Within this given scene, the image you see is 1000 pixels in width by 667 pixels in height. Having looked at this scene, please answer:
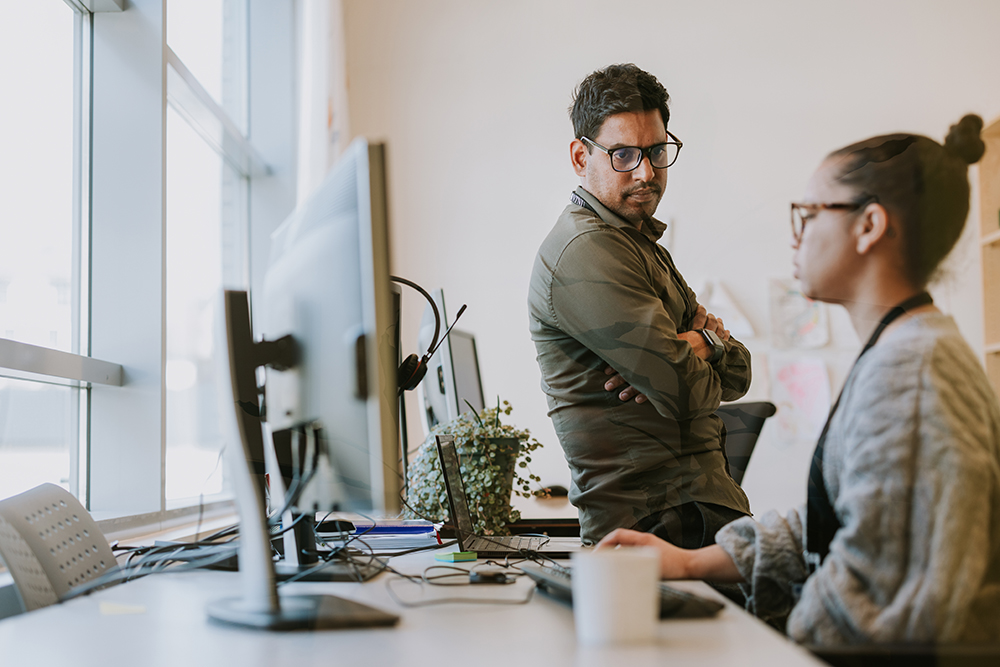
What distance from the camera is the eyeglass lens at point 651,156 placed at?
1.26 meters

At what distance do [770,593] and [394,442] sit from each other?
1.50 feet

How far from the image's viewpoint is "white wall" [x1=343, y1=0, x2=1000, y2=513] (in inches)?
38.0

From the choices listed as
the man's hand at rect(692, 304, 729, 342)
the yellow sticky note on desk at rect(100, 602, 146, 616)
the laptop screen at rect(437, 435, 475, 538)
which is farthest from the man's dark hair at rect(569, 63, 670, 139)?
the yellow sticky note on desk at rect(100, 602, 146, 616)

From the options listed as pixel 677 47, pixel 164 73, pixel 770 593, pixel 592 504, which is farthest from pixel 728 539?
pixel 164 73

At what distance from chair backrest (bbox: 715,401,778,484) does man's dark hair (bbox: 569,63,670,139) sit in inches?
19.1

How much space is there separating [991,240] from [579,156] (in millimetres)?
737

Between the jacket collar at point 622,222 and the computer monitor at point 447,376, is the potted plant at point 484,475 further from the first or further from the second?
the jacket collar at point 622,222

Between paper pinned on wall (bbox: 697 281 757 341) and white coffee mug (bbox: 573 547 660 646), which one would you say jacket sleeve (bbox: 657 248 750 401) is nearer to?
paper pinned on wall (bbox: 697 281 757 341)

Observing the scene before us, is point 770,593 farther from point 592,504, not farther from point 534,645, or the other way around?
point 592,504

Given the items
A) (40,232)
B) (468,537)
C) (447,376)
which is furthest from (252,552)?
(40,232)

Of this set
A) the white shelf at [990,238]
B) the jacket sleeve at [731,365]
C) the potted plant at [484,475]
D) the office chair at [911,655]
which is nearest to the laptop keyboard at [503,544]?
the potted plant at [484,475]

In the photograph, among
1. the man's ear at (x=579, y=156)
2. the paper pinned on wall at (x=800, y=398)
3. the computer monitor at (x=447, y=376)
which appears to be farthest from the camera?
the computer monitor at (x=447, y=376)

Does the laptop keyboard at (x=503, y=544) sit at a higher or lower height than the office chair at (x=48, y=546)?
lower

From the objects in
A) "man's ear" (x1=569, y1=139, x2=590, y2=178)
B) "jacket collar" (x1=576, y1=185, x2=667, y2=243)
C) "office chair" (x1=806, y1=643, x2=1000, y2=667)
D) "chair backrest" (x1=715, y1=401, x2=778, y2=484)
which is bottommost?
"office chair" (x1=806, y1=643, x2=1000, y2=667)
